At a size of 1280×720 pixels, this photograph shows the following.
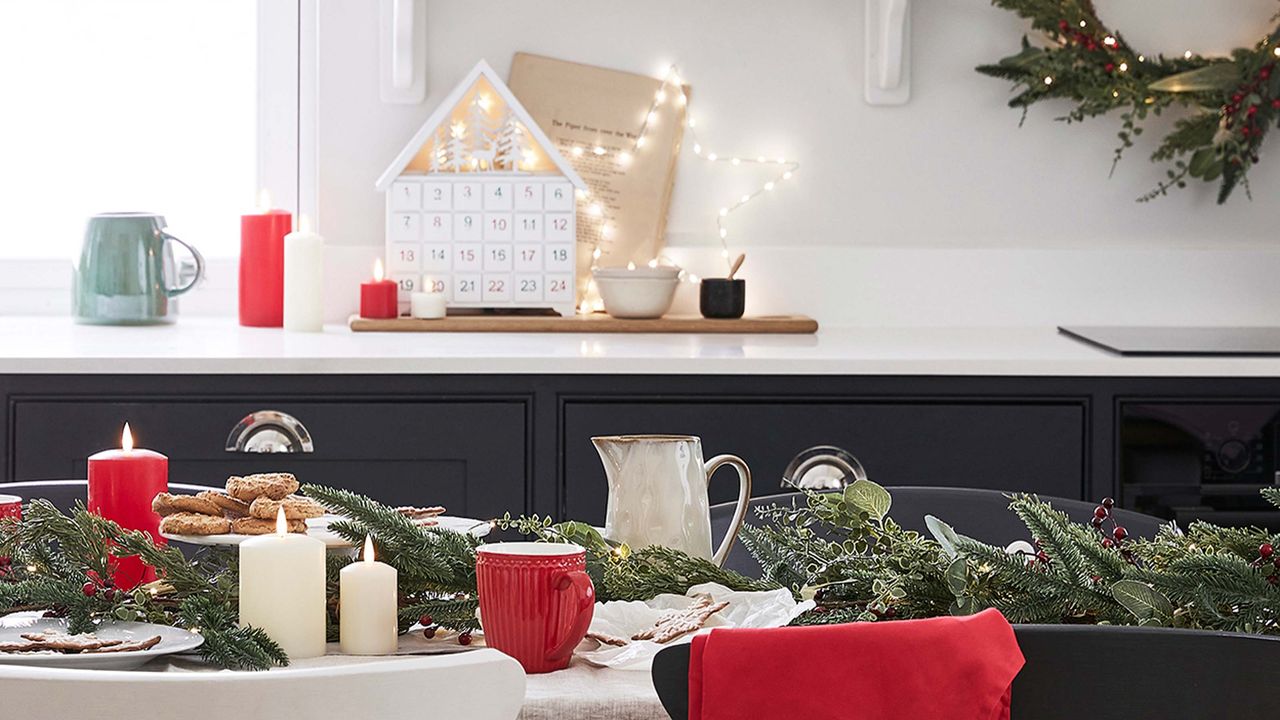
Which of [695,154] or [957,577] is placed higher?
[695,154]

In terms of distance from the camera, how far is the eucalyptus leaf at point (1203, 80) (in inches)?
93.0

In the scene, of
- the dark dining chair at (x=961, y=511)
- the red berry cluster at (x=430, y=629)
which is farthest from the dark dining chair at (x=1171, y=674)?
the dark dining chair at (x=961, y=511)

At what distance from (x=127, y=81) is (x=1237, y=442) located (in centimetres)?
195

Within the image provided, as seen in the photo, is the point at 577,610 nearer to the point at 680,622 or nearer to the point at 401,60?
the point at 680,622

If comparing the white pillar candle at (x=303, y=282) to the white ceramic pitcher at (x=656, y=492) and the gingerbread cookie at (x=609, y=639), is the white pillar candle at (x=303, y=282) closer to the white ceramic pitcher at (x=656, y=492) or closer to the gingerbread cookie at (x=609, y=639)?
the white ceramic pitcher at (x=656, y=492)

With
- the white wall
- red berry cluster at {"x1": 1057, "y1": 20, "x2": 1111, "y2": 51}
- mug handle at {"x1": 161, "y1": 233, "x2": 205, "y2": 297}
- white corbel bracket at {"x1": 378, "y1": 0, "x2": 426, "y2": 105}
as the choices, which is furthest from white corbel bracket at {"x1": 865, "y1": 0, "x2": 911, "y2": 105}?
mug handle at {"x1": 161, "y1": 233, "x2": 205, "y2": 297}

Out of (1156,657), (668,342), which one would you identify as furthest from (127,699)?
(668,342)

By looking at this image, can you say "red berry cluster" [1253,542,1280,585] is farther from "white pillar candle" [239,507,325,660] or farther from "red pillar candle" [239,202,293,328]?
"red pillar candle" [239,202,293,328]

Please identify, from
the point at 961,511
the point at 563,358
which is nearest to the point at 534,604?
the point at 961,511

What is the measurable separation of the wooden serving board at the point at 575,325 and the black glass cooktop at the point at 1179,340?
45cm

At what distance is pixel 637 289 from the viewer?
230cm

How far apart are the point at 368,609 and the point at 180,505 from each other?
23 cm

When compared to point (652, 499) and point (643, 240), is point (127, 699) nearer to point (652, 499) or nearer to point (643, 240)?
point (652, 499)

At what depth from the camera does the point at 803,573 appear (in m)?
0.94
